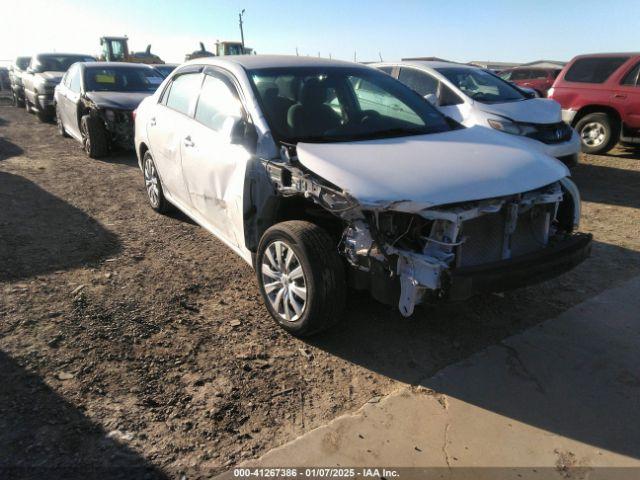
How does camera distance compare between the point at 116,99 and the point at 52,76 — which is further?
the point at 52,76

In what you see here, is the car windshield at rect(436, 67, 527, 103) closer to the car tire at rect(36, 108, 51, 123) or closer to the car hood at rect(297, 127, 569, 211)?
the car hood at rect(297, 127, 569, 211)

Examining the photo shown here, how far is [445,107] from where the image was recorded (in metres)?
7.27

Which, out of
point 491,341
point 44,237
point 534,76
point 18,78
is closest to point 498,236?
point 491,341

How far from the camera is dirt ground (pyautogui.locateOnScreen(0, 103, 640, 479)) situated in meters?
2.42

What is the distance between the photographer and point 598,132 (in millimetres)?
9133

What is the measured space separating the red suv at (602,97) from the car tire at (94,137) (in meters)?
8.26

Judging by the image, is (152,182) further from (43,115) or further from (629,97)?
(43,115)

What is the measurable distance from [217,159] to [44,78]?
11.1 metres

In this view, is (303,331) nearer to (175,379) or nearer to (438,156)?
(175,379)

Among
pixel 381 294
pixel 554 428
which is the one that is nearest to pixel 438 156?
pixel 381 294

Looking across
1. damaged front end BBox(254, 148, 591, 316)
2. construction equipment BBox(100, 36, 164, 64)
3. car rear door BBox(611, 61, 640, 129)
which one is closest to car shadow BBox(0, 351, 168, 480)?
damaged front end BBox(254, 148, 591, 316)

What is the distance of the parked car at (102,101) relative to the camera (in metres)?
8.38

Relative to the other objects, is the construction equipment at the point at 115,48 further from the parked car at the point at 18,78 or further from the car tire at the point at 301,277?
the car tire at the point at 301,277

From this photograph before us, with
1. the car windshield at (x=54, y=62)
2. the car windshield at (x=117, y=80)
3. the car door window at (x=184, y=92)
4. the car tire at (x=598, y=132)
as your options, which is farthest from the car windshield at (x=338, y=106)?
the car windshield at (x=54, y=62)
